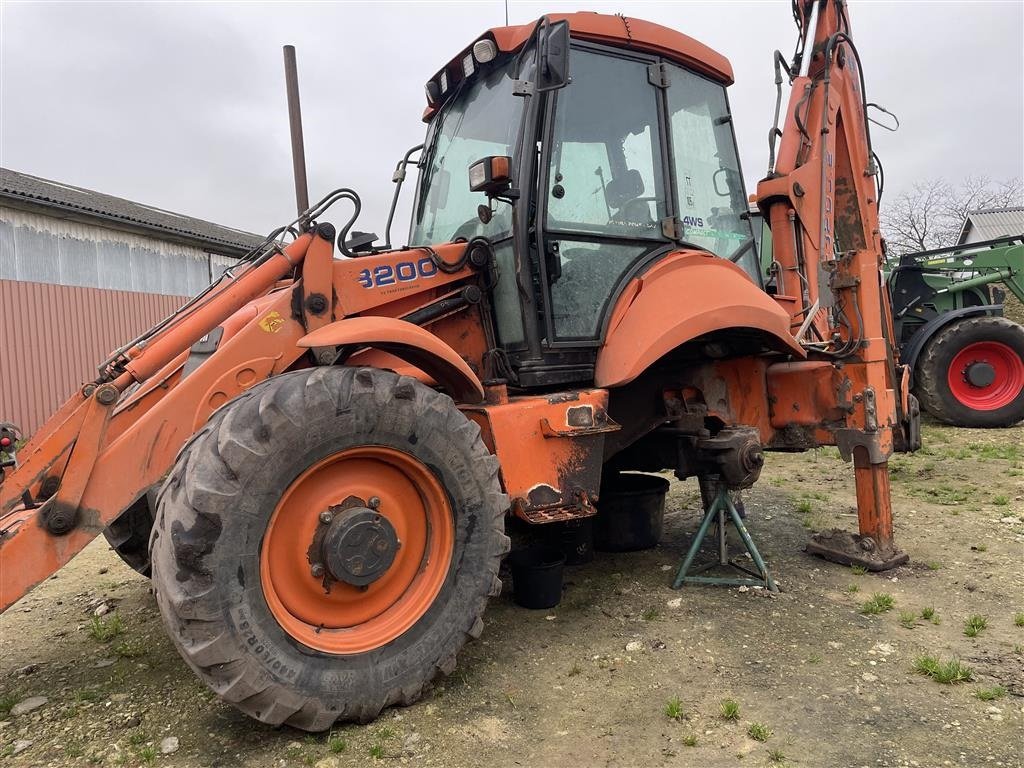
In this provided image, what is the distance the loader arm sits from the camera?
4434 millimetres

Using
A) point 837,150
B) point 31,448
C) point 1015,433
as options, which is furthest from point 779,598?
point 1015,433

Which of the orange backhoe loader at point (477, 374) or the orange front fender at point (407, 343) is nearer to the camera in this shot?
the orange backhoe loader at point (477, 374)

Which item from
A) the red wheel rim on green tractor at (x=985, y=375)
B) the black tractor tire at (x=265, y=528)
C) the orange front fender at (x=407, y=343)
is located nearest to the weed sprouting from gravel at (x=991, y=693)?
the black tractor tire at (x=265, y=528)

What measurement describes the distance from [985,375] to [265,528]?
9.87 meters

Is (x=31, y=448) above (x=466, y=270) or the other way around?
the other way around

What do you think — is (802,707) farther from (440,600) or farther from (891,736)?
(440,600)

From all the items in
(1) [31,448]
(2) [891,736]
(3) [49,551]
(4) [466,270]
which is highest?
(4) [466,270]

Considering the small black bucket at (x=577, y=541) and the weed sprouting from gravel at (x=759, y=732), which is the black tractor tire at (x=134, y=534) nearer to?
the small black bucket at (x=577, y=541)

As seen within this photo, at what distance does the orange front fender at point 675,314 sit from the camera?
3.67 meters

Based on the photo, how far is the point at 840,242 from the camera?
17.3 feet

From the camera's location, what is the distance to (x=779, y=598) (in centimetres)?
408

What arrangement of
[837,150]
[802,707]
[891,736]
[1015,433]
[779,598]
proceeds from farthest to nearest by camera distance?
1. [1015,433]
2. [837,150]
3. [779,598]
4. [802,707]
5. [891,736]

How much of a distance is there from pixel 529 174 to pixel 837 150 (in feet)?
8.93

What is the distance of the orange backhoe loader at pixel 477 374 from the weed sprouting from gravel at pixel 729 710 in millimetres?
1035
